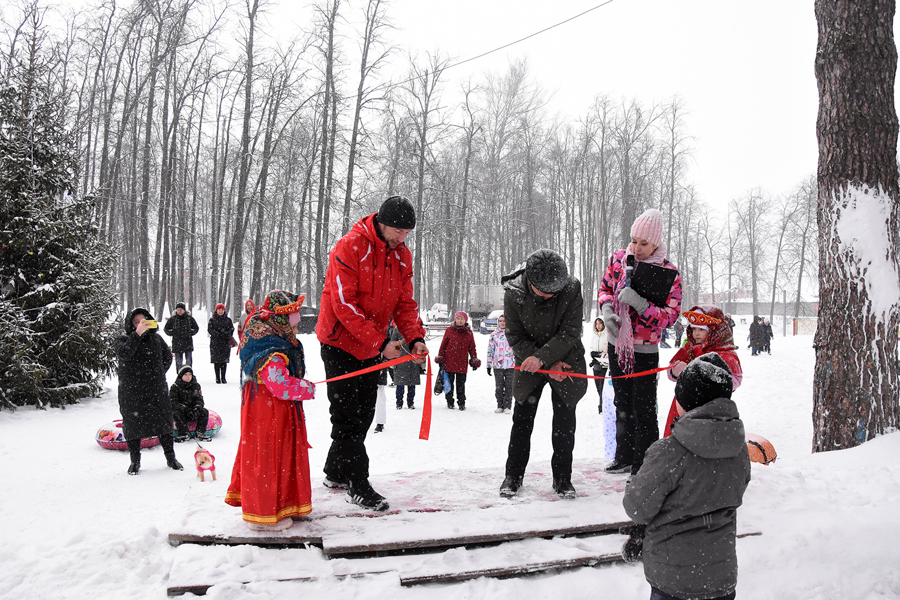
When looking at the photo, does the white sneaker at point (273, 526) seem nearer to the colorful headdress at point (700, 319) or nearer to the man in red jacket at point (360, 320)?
the man in red jacket at point (360, 320)

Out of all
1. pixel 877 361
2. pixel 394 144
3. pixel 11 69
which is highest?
pixel 394 144

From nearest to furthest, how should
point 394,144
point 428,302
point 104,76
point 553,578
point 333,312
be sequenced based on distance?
point 553,578 → point 333,312 → point 104,76 → point 394,144 → point 428,302

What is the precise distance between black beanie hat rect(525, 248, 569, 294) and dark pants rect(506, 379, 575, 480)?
0.70 meters

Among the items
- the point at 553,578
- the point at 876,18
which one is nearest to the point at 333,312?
the point at 553,578

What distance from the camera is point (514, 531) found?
129 inches

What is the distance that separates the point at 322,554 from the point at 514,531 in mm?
1155

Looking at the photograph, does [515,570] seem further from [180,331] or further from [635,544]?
[180,331]

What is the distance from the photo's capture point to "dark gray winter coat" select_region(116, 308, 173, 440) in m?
5.93

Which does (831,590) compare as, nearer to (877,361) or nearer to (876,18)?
(877,361)

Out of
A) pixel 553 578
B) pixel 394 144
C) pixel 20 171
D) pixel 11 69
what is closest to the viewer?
pixel 553 578

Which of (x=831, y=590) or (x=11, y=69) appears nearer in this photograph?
(x=831, y=590)

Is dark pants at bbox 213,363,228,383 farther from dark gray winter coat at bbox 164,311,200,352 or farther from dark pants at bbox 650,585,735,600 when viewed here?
dark pants at bbox 650,585,735,600

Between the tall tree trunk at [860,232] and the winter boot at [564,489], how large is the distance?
2.94 metres

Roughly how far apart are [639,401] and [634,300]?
0.77 metres
